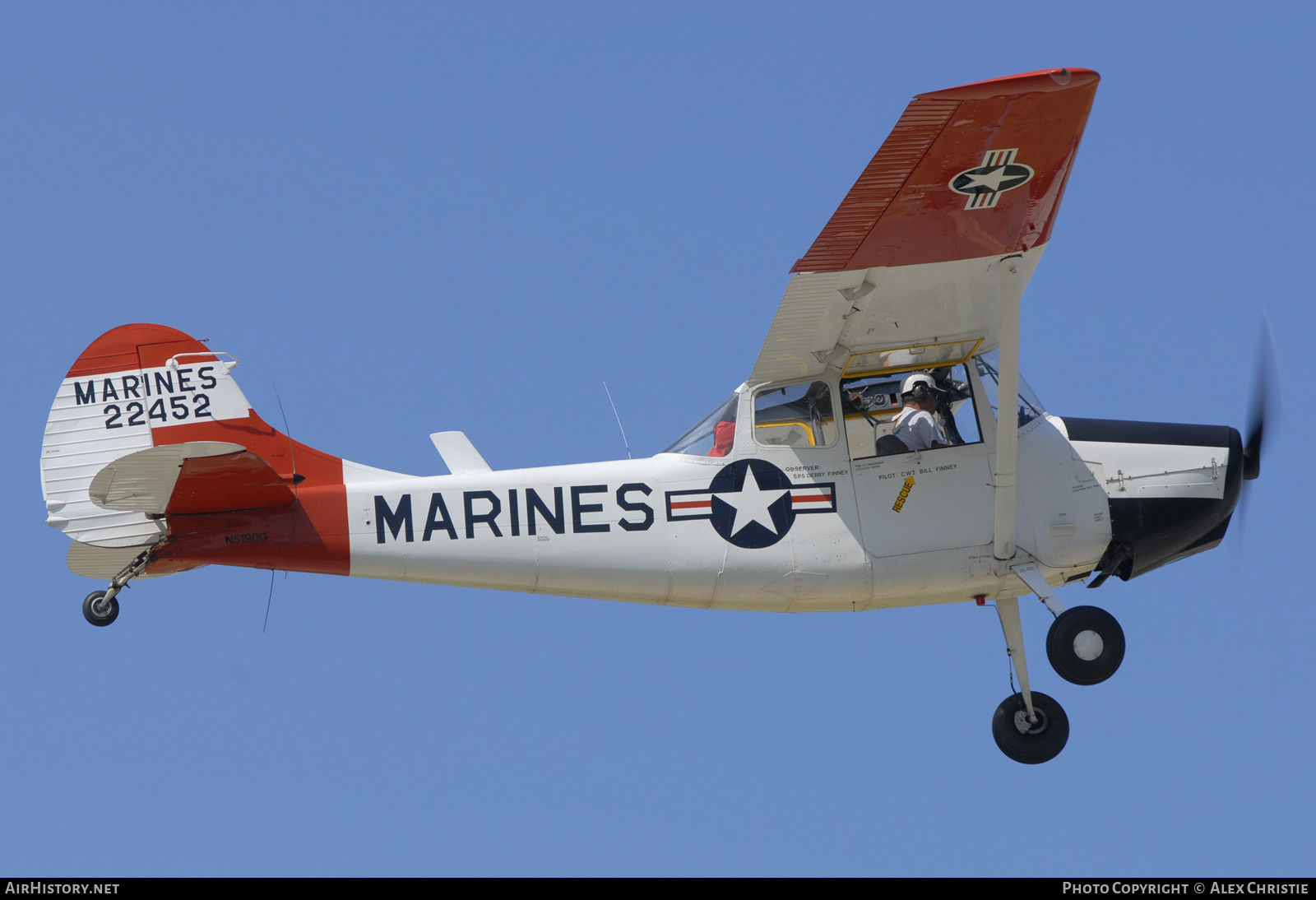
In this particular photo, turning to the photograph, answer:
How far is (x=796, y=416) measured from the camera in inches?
393

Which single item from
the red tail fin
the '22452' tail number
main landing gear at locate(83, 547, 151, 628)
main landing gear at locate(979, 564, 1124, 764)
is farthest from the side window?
main landing gear at locate(83, 547, 151, 628)

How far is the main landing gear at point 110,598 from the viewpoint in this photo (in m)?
9.29

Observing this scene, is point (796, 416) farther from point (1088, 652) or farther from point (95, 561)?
point (95, 561)

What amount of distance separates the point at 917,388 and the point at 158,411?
5.04 m

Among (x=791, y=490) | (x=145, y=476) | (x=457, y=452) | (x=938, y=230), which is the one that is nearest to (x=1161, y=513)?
(x=791, y=490)

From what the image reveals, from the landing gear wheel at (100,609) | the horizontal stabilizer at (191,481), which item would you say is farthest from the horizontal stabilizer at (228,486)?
the landing gear wheel at (100,609)

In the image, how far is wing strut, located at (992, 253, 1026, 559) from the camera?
9359 millimetres

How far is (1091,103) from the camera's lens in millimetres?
8148

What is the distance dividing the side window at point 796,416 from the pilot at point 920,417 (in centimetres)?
46

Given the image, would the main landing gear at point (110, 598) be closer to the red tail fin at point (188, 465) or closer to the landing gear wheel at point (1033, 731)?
the red tail fin at point (188, 465)

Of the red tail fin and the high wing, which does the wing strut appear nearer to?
the high wing

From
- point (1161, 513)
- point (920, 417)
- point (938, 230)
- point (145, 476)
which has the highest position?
point (938, 230)

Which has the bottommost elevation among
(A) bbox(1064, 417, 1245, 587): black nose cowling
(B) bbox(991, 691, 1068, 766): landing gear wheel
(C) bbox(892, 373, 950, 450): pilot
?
(B) bbox(991, 691, 1068, 766): landing gear wheel
